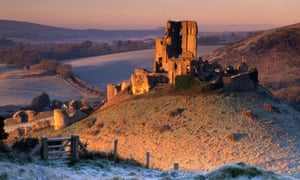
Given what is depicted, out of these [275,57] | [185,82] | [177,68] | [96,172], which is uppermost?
[177,68]

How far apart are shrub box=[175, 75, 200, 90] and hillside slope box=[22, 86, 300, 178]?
0.71 metres

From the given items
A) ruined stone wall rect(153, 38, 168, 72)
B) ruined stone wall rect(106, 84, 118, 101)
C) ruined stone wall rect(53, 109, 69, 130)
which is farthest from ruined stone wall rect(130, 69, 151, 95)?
ruined stone wall rect(53, 109, 69, 130)

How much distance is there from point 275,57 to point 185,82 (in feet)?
210

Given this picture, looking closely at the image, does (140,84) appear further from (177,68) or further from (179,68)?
(179,68)

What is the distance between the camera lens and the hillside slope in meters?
29.8

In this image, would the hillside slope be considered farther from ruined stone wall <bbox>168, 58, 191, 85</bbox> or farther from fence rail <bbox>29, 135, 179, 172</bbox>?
fence rail <bbox>29, 135, 179, 172</bbox>

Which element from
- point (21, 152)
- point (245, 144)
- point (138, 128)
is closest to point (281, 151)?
point (245, 144)

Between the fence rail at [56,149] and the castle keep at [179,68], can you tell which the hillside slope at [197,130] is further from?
the fence rail at [56,149]

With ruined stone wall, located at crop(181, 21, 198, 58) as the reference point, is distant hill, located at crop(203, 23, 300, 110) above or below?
below

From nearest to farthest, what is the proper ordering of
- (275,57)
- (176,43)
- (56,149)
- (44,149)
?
(44,149), (56,149), (176,43), (275,57)

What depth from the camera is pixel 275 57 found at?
99.9 meters

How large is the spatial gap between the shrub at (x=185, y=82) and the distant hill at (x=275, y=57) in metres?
28.9

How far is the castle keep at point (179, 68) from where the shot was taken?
4084 centimetres

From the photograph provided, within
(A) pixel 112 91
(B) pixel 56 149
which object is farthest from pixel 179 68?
(B) pixel 56 149
